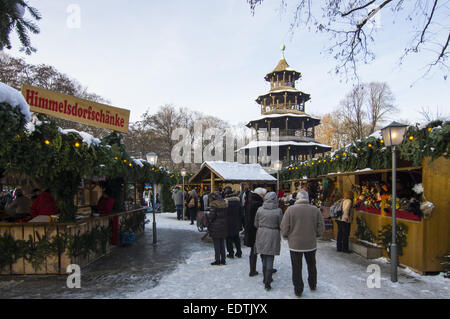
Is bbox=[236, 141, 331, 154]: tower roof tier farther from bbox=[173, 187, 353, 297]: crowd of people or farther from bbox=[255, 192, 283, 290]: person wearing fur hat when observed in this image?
bbox=[255, 192, 283, 290]: person wearing fur hat

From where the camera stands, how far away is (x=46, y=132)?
5.50 m

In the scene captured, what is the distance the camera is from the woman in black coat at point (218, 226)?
6871mm

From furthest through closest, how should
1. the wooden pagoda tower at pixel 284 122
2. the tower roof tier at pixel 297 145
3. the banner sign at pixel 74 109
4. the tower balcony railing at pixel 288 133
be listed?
the tower balcony railing at pixel 288 133 → the wooden pagoda tower at pixel 284 122 → the tower roof tier at pixel 297 145 → the banner sign at pixel 74 109

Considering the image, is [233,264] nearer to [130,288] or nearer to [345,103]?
[130,288]

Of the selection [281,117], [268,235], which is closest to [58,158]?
[268,235]

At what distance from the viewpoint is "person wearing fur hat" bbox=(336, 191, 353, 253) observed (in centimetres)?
822

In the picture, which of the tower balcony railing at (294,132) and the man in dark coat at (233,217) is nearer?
the man in dark coat at (233,217)

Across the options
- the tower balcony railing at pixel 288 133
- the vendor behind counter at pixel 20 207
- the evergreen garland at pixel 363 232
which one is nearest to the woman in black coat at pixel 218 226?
the evergreen garland at pixel 363 232

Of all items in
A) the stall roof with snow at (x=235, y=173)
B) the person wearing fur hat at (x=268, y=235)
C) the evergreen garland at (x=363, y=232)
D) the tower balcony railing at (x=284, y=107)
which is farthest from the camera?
the tower balcony railing at (x=284, y=107)

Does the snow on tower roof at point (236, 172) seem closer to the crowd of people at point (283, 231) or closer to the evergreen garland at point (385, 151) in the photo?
the evergreen garland at point (385, 151)

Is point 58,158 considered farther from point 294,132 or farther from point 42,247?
point 294,132

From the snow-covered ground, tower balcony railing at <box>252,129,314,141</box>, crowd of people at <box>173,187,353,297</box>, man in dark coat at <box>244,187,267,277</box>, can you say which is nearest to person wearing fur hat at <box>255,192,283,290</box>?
crowd of people at <box>173,187,353,297</box>

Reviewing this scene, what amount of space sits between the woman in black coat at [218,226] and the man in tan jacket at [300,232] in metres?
2.16

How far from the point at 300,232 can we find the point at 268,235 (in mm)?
656
